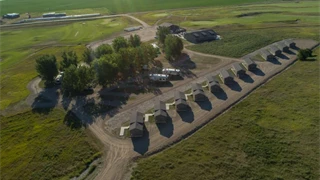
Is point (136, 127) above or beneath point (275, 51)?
beneath

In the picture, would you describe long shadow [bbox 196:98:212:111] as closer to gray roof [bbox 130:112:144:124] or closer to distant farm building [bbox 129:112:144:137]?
gray roof [bbox 130:112:144:124]

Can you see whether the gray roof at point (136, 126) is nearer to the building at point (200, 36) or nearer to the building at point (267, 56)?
the building at point (267, 56)

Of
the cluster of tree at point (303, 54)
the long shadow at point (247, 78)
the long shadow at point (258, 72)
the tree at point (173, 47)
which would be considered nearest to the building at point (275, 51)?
the cluster of tree at point (303, 54)

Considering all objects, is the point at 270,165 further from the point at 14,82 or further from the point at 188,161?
the point at 14,82

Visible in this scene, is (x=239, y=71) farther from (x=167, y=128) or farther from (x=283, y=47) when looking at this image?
(x=167, y=128)

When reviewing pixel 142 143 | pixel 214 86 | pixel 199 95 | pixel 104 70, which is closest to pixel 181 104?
pixel 199 95

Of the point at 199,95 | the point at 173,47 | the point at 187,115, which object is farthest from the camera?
the point at 173,47

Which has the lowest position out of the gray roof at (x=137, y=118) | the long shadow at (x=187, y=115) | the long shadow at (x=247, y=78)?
the long shadow at (x=187, y=115)
